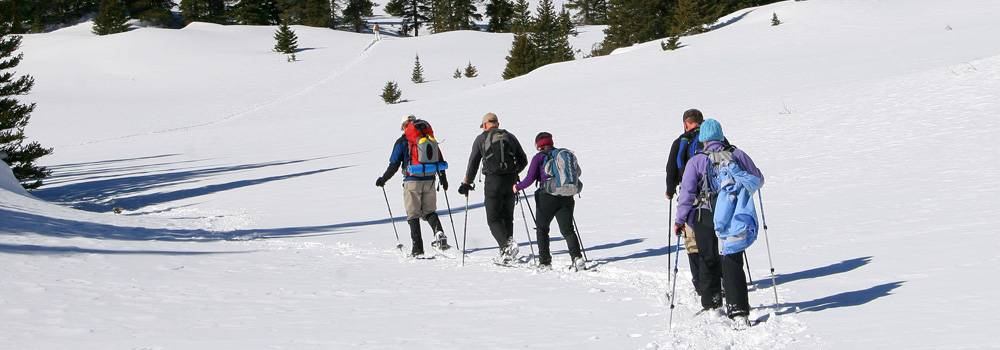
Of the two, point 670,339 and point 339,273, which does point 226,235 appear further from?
point 670,339

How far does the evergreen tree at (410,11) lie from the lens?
309ft

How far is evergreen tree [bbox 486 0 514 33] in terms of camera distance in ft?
305

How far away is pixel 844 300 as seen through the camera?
652 cm

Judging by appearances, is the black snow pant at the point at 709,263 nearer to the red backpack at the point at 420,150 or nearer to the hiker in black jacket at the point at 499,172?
the hiker in black jacket at the point at 499,172

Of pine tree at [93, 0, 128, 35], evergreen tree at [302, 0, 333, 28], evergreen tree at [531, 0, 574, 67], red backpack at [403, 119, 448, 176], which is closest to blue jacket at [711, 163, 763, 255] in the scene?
red backpack at [403, 119, 448, 176]

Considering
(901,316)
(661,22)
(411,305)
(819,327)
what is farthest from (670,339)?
(661,22)

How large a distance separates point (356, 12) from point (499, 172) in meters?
88.9

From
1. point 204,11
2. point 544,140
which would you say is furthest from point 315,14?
point 544,140

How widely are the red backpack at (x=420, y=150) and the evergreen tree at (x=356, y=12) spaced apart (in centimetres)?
8651

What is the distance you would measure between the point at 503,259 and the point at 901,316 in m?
4.76

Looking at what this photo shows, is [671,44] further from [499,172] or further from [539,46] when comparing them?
[499,172]

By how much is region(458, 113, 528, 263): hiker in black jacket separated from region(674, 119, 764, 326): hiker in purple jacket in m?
3.17

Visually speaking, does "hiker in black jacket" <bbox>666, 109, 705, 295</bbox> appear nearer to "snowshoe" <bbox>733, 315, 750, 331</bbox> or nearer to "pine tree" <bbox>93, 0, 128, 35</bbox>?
"snowshoe" <bbox>733, 315, 750, 331</bbox>

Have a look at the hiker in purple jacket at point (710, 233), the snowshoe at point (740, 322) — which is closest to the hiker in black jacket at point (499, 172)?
the hiker in purple jacket at point (710, 233)
